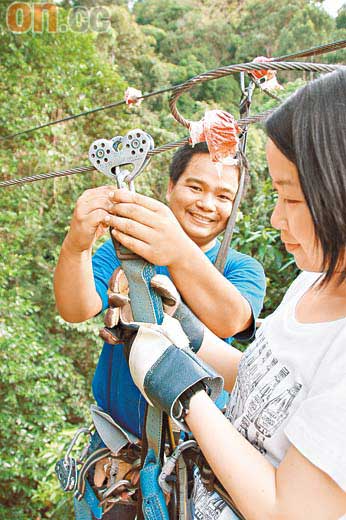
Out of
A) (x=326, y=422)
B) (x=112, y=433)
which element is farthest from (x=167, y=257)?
(x=112, y=433)

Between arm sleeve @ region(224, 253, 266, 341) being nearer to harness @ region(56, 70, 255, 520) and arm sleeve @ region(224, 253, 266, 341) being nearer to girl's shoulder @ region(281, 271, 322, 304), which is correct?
girl's shoulder @ region(281, 271, 322, 304)

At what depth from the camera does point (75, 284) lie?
1.01 meters

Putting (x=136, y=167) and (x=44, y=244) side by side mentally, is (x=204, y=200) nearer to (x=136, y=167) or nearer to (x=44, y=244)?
(x=136, y=167)

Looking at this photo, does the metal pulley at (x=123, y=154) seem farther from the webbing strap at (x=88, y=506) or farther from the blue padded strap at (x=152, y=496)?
the webbing strap at (x=88, y=506)

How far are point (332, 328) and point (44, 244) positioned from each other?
4.68 meters

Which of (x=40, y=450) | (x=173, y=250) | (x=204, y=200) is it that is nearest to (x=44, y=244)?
(x=40, y=450)

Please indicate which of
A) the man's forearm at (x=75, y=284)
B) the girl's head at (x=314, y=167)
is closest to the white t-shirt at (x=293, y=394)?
the girl's head at (x=314, y=167)

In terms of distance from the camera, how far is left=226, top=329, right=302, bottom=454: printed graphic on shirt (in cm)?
76

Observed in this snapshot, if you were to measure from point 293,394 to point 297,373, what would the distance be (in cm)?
3

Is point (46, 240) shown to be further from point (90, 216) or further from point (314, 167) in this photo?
point (314, 167)

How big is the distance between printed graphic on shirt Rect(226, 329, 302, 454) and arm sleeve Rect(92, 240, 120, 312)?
14.1 inches

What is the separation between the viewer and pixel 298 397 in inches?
28.8

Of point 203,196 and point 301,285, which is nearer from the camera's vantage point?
point 301,285

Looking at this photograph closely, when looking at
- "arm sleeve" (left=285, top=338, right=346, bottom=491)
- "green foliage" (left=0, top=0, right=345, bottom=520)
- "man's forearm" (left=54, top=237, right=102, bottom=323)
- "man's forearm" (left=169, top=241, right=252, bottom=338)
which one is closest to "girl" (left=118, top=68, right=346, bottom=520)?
"arm sleeve" (left=285, top=338, right=346, bottom=491)
